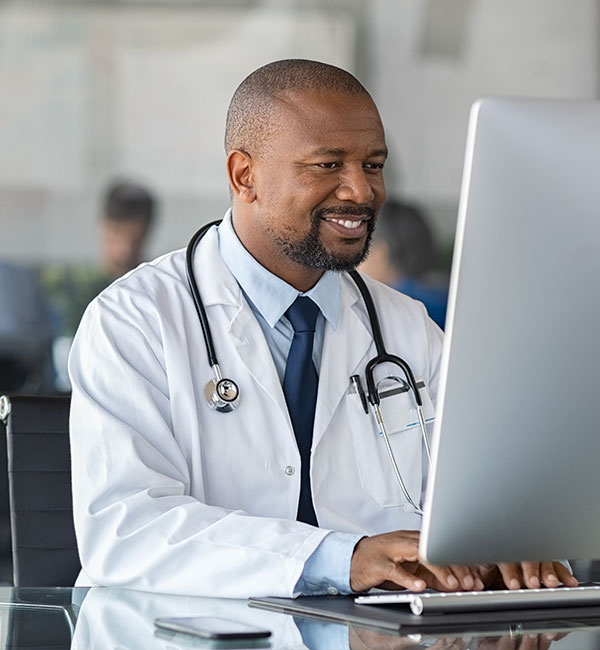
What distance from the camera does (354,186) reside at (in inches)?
67.5

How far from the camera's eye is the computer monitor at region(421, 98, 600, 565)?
1.03 metres

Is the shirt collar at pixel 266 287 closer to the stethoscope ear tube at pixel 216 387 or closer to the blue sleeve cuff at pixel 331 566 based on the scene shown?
the stethoscope ear tube at pixel 216 387

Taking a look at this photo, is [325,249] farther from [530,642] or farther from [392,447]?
[530,642]

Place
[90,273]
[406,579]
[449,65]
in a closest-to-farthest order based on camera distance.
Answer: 1. [406,579]
2. [90,273]
3. [449,65]

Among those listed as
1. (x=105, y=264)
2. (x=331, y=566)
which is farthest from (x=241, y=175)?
(x=105, y=264)

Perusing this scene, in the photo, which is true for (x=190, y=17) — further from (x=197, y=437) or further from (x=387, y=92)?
(x=197, y=437)

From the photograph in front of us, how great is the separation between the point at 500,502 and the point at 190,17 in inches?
164

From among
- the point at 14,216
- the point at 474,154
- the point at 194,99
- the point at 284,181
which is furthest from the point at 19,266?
the point at 474,154

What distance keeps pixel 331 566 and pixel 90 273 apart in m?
3.58

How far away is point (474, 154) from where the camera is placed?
1.02 m

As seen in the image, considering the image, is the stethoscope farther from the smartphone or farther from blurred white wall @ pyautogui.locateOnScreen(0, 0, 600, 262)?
blurred white wall @ pyautogui.locateOnScreen(0, 0, 600, 262)

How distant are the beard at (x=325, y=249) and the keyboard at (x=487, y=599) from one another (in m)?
0.58

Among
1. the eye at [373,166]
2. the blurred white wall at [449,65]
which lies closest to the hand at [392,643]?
the eye at [373,166]

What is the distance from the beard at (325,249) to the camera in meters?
1.74
